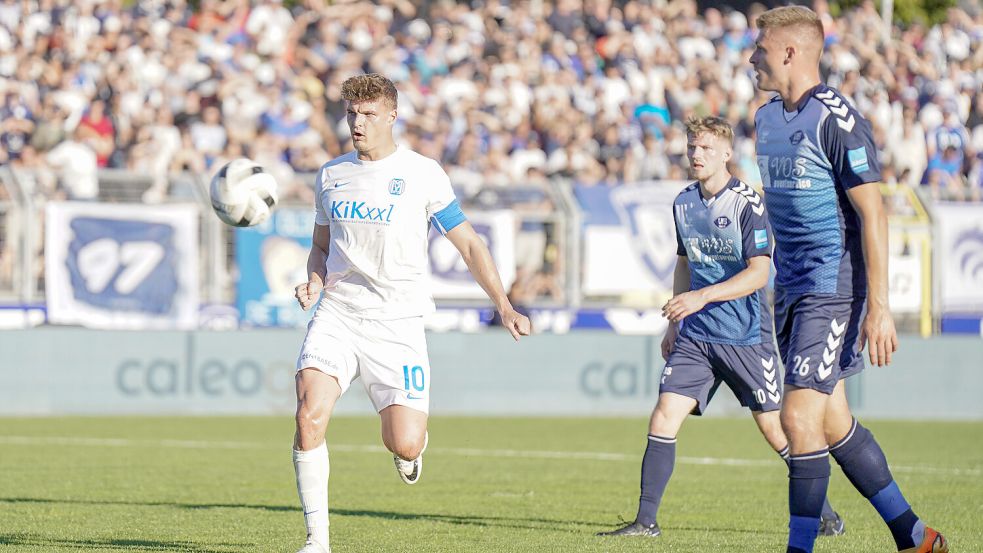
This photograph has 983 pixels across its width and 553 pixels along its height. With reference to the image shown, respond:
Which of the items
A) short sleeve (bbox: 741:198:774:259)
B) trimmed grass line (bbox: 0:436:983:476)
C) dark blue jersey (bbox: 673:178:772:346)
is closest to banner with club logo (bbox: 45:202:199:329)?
trimmed grass line (bbox: 0:436:983:476)

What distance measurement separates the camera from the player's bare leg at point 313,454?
7.34 metres

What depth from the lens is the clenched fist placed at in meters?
7.50

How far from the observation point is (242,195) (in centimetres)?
945

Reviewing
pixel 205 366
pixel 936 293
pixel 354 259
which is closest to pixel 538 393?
pixel 205 366

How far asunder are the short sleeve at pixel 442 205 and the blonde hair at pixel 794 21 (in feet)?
5.95

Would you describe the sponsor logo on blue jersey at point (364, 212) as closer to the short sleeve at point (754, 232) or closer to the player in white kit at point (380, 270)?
the player in white kit at point (380, 270)

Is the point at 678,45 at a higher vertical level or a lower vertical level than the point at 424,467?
higher

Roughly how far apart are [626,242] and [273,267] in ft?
14.2

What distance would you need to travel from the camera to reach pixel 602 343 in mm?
19047

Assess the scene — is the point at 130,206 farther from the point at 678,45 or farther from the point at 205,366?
the point at 678,45

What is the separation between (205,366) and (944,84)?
13.0m

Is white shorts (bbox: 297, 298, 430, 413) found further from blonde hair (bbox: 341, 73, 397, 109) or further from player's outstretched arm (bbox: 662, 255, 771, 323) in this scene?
player's outstretched arm (bbox: 662, 255, 771, 323)

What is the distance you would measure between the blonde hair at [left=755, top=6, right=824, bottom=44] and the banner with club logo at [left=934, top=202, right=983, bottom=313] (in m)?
13.9

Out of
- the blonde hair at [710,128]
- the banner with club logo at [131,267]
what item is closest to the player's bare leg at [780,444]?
the blonde hair at [710,128]
